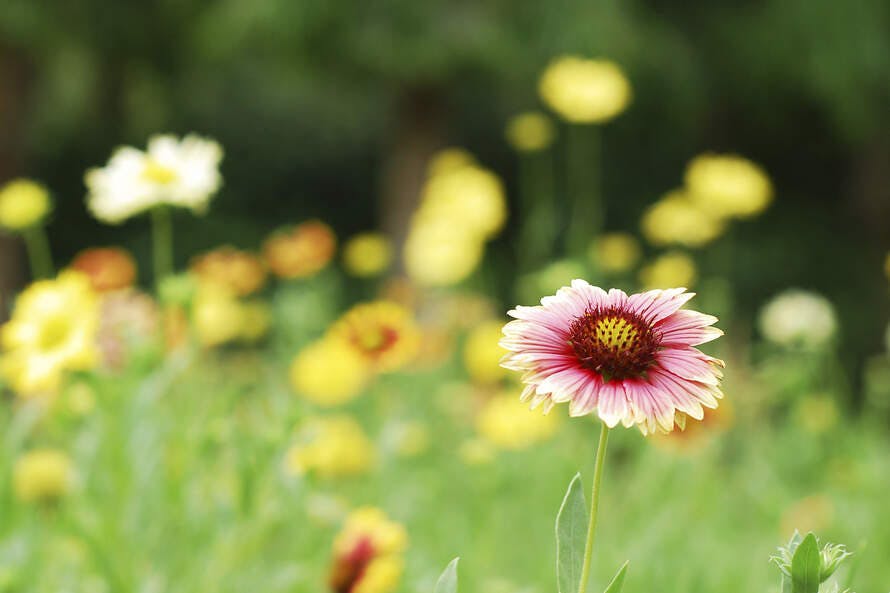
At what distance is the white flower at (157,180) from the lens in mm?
1367

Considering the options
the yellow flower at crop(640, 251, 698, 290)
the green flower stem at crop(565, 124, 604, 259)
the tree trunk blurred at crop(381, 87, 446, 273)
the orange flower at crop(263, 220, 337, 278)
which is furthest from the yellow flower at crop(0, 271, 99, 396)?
the green flower stem at crop(565, 124, 604, 259)

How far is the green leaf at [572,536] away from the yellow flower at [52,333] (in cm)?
74

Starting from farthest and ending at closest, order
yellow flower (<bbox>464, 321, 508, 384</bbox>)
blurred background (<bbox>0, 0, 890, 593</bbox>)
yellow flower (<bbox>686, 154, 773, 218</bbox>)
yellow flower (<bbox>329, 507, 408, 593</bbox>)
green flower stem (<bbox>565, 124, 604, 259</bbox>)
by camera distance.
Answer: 1. green flower stem (<bbox>565, 124, 604, 259</bbox>)
2. yellow flower (<bbox>686, 154, 773, 218</bbox>)
3. yellow flower (<bbox>464, 321, 508, 384</bbox>)
4. blurred background (<bbox>0, 0, 890, 593</bbox>)
5. yellow flower (<bbox>329, 507, 408, 593</bbox>)

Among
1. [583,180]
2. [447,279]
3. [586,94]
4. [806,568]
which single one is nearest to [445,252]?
[447,279]

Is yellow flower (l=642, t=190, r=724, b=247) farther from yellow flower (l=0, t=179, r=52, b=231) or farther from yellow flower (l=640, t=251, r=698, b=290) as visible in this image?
yellow flower (l=0, t=179, r=52, b=231)

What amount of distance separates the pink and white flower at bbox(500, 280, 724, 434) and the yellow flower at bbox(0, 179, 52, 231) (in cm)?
120

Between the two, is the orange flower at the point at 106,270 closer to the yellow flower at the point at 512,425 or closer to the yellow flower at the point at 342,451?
the yellow flower at the point at 342,451

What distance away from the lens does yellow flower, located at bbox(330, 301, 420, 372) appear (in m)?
1.58

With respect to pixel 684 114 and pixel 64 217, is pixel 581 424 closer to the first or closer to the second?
pixel 684 114

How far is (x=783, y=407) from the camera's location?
409 cm

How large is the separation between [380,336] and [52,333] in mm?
519

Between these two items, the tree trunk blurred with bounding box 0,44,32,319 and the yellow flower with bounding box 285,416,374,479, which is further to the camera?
the tree trunk blurred with bounding box 0,44,32,319

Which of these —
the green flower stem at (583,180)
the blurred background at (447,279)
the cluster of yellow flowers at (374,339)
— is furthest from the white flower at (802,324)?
the green flower stem at (583,180)

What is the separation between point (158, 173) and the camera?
4.55ft
